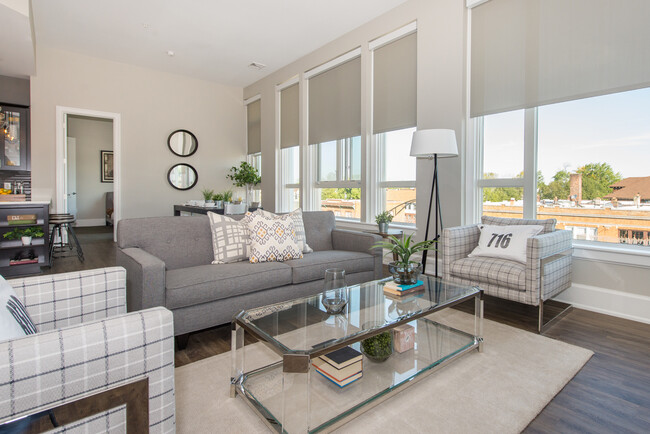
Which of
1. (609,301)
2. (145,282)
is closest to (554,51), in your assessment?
(609,301)

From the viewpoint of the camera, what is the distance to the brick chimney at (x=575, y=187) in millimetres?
2990

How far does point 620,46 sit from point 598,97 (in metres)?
0.37

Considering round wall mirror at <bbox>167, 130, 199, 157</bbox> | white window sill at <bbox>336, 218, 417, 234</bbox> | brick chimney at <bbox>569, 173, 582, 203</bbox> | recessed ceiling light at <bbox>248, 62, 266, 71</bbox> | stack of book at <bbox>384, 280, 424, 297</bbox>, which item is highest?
recessed ceiling light at <bbox>248, 62, 266, 71</bbox>

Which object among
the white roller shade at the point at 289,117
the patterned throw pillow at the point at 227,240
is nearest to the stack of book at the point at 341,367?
the patterned throw pillow at the point at 227,240

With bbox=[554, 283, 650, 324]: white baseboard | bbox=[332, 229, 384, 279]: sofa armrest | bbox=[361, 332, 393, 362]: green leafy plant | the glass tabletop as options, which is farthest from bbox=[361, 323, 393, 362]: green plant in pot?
bbox=[554, 283, 650, 324]: white baseboard

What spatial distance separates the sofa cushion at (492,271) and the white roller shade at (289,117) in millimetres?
3820

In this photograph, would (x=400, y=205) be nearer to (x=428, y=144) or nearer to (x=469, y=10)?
(x=428, y=144)

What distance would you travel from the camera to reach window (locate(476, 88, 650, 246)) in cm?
272

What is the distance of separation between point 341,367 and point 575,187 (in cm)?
262

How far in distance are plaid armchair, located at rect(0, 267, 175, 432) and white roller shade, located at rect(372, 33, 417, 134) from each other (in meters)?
3.73

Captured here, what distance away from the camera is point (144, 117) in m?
6.32

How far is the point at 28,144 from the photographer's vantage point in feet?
17.7

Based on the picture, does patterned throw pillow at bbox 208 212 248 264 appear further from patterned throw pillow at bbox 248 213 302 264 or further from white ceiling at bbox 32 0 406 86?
white ceiling at bbox 32 0 406 86

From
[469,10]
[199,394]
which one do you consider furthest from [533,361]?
[469,10]
